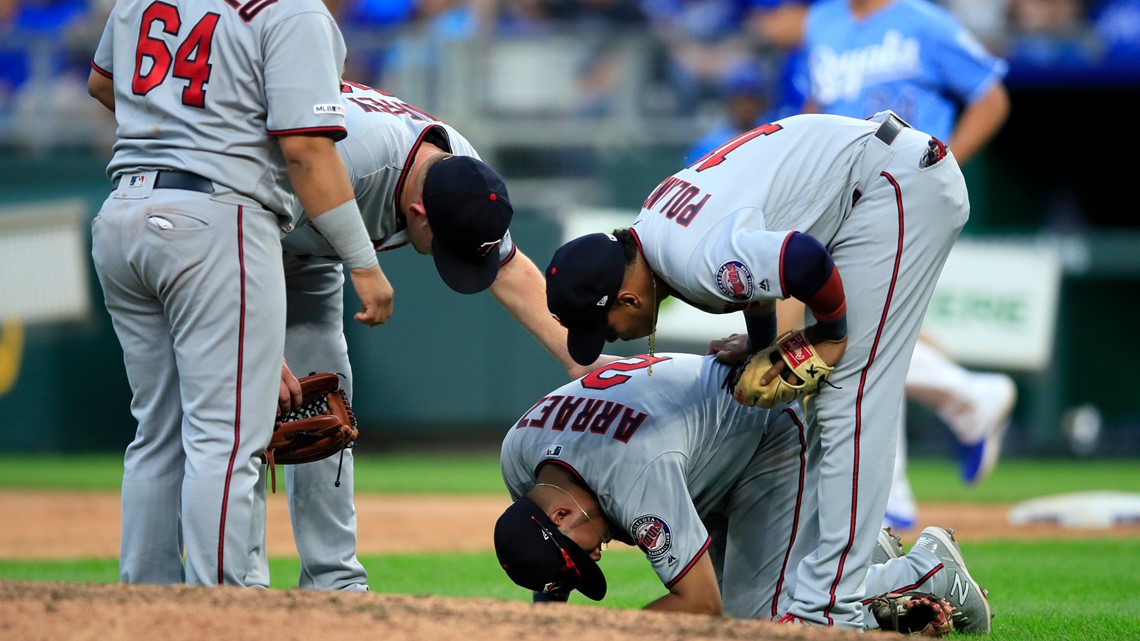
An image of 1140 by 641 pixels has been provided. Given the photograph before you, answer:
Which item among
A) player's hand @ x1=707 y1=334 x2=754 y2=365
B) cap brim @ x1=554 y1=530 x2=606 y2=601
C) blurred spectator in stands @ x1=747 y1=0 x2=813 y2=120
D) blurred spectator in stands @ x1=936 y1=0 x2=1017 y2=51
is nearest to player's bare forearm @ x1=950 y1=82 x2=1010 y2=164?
blurred spectator in stands @ x1=747 y1=0 x2=813 y2=120

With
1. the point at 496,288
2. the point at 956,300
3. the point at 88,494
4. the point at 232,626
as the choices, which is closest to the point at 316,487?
the point at 496,288

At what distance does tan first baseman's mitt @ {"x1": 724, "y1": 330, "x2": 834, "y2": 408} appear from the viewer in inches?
137

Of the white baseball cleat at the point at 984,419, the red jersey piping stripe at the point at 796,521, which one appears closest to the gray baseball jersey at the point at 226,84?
the red jersey piping stripe at the point at 796,521

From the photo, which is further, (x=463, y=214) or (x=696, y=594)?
(x=463, y=214)

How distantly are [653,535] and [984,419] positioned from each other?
4.03 meters

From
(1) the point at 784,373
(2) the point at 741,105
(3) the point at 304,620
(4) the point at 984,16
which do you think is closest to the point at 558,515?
(1) the point at 784,373

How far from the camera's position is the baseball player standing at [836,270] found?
3459mm

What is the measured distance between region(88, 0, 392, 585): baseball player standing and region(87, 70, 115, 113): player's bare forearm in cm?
22

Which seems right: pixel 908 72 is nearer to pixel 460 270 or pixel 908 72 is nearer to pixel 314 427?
pixel 460 270

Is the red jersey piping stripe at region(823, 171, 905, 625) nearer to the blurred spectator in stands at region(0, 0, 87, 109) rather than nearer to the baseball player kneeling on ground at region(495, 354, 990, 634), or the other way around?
the baseball player kneeling on ground at region(495, 354, 990, 634)

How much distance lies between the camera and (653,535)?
11.2 ft

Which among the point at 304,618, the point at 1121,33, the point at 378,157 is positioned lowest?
the point at 304,618

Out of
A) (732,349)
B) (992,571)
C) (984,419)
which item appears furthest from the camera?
(984,419)

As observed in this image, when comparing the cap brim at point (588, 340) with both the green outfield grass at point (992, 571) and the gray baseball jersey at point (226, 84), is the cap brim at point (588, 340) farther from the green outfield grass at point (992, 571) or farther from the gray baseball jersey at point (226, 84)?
the green outfield grass at point (992, 571)
